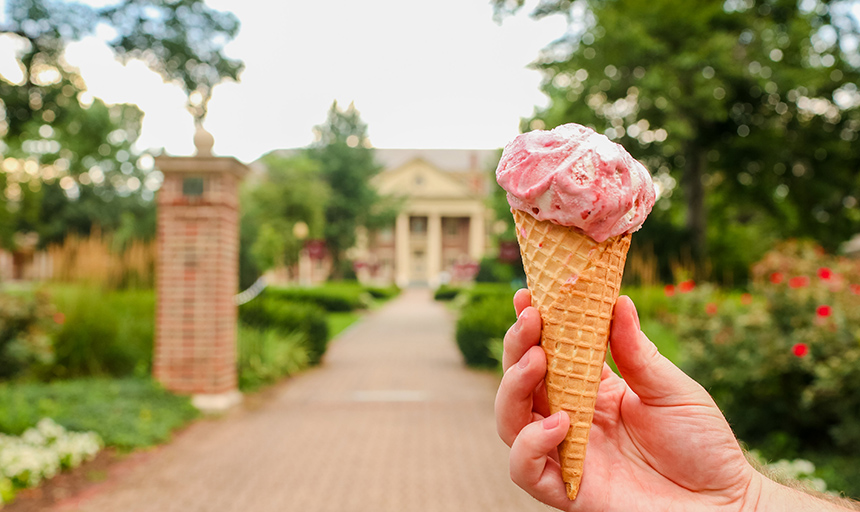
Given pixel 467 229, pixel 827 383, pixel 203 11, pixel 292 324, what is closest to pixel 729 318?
pixel 827 383

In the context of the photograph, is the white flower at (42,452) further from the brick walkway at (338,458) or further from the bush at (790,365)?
the bush at (790,365)

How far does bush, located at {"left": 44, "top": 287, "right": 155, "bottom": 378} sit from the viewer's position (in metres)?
7.18

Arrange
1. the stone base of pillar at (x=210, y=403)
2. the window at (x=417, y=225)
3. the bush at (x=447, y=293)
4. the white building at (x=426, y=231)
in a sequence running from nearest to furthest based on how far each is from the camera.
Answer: the stone base of pillar at (x=210, y=403)
the bush at (x=447, y=293)
the white building at (x=426, y=231)
the window at (x=417, y=225)

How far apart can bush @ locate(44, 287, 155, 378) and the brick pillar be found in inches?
31.8

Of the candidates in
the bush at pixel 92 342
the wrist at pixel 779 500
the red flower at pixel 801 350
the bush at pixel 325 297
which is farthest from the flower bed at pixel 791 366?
the bush at pixel 325 297

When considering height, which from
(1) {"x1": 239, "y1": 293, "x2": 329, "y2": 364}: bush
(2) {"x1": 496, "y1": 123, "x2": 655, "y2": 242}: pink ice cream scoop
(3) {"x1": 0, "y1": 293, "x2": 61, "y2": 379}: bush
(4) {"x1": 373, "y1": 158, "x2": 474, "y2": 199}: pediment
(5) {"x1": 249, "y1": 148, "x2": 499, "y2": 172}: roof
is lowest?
(1) {"x1": 239, "y1": 293, "x2": 329, "y2": 364}: bush

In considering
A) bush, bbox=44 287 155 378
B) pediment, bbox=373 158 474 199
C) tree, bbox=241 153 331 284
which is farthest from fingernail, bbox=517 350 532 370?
pediment, bbox=373 158 474 199

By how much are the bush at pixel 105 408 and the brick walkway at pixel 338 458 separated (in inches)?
10.6

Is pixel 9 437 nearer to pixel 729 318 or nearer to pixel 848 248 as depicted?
pixel 729 318

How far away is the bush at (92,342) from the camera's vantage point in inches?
282

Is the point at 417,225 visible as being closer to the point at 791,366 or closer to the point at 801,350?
the point at 791,366

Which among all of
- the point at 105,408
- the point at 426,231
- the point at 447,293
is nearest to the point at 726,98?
the point at 105,408

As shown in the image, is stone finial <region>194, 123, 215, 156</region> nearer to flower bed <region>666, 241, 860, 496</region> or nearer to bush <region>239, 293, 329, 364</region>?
bush <region>239, 293, 329, 364</region>

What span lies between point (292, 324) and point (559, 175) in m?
9.64
